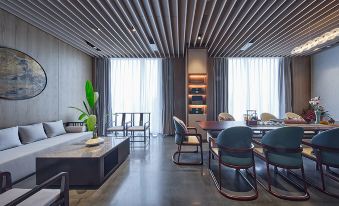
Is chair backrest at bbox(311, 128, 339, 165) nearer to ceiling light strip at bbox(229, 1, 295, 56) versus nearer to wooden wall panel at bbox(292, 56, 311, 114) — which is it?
ceiling light strip at bbox(229, 1, 295, 56)

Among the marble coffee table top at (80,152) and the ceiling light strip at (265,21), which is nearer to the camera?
the marble coffee table top at (80,152)

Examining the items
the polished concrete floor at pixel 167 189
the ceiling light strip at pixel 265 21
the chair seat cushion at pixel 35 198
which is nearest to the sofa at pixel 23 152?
the polished concrete floor at pixel 167 189

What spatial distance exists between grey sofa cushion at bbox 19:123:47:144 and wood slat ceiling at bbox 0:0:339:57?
2.27 m

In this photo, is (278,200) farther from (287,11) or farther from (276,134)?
(287,11)

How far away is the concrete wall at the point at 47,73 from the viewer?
3586 mm

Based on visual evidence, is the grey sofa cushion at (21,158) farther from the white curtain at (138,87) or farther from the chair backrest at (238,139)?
the white curtain at (138,87)

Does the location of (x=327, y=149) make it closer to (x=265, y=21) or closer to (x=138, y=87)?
(x=265, y=21)

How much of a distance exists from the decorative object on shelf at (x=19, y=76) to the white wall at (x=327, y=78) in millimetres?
8375

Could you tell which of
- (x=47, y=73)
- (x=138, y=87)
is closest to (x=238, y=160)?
(x=47, y=73)

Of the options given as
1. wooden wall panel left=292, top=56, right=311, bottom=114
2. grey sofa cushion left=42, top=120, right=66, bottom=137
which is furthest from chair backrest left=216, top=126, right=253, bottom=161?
wooden wall panel left=292, top=56, right=311, bottom=114

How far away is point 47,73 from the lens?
4.59 metres

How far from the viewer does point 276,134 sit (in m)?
2.44

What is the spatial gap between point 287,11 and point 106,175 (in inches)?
176

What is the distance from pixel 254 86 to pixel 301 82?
1.73 meters
